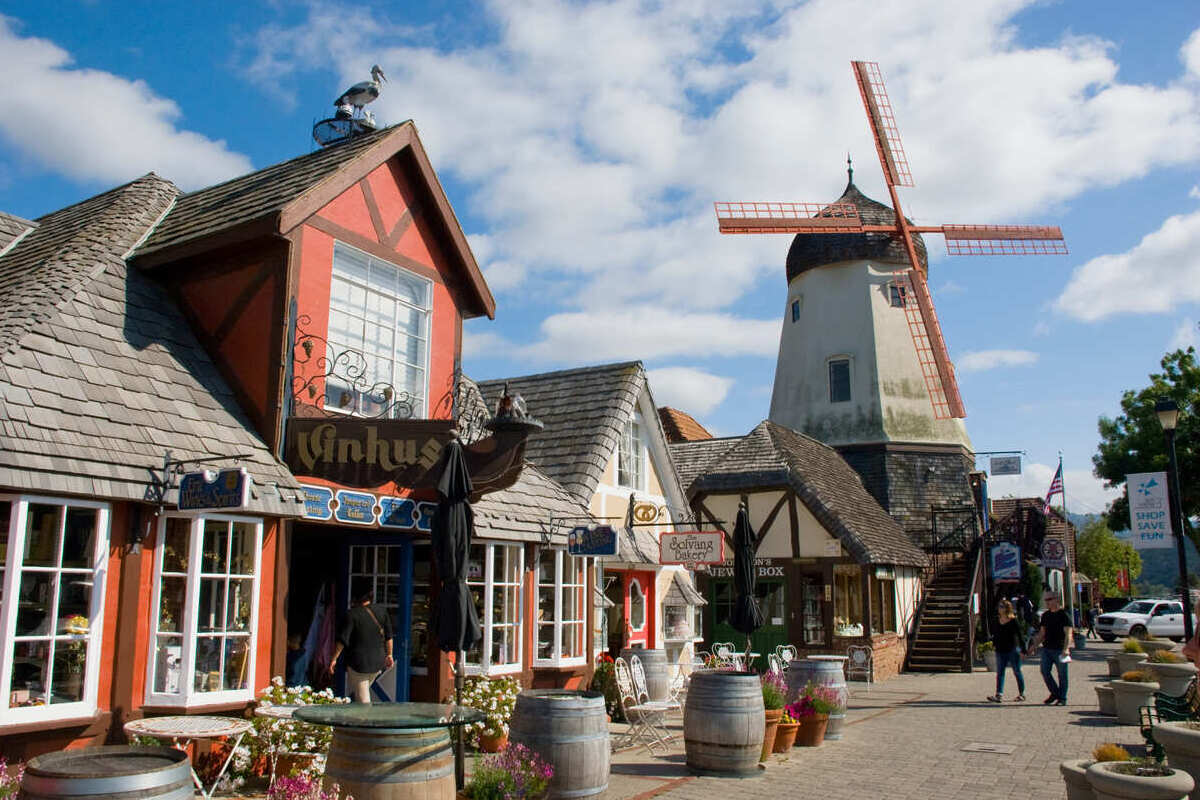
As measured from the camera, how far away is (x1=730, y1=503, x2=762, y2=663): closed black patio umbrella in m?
12.2

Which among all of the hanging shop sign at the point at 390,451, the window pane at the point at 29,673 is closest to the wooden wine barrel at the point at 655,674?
the hanging shop sign at the point at 390,451

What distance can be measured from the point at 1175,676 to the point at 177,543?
12284 mm

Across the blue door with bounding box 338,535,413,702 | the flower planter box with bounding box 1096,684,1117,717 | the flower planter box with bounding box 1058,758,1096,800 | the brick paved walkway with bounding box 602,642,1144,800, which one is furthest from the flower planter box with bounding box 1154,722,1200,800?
the flower planter box with bounding box 1096,684,1117,717

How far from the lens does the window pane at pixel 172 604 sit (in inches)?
308

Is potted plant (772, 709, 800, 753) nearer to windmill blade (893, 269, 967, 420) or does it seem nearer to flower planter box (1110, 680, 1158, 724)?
flower planter box (1110, 680, 1158, 724)

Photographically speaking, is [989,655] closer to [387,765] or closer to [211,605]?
[211,605]

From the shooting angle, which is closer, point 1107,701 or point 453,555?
Result: point 453,555

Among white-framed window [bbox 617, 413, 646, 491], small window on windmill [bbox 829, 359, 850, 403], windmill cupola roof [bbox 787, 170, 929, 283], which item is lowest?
white-framed window [bbox 617, 413, 646, 491]

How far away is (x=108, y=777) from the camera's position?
4.13 m

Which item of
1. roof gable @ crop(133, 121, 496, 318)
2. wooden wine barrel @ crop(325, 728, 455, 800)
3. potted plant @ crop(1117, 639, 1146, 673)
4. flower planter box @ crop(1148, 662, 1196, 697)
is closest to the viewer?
wooden wine barrel @ crop(325, 728, 455, 800)

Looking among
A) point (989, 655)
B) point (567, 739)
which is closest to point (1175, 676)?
point (567, 739)

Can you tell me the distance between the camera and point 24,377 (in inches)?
286

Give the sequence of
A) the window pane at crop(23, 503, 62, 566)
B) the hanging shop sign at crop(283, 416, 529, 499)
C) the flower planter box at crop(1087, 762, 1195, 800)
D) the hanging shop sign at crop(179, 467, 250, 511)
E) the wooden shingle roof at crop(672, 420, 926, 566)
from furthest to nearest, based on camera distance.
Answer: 1. the wooden shingle roof at crop(672, 420, 926, 566)
2. the hanging shop sign at crop(283, 416, 529, 499)
3. the hanging shop sign at crop(179, 467, 250, 511)
4. the window pane at crop(23, 503, 62, 566)
5. the flower planter box at crop(1087, 762, 1195, 800)

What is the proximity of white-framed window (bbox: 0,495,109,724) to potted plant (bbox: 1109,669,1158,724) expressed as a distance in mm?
12507
